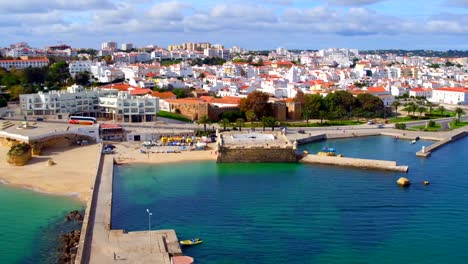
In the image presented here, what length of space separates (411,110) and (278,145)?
21.2 m

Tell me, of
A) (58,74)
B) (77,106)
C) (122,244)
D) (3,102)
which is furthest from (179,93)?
(122,244)

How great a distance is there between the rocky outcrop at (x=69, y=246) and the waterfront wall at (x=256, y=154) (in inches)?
453

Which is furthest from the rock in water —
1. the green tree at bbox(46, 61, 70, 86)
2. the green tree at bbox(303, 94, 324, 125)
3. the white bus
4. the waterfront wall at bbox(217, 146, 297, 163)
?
the green tree at bbox(46, 61, 70, 86)

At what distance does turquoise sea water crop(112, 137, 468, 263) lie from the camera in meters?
15.4

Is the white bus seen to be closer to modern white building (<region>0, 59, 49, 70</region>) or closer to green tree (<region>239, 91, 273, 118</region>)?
green tree (<region>239, 91, 273, 118</region>)

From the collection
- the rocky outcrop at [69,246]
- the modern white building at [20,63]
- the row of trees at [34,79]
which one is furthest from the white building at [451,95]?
the rocky outcrop at [69,246]

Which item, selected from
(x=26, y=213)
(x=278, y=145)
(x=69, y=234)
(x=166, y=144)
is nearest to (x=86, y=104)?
(x=166, y=144)

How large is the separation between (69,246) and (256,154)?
43.7 feet

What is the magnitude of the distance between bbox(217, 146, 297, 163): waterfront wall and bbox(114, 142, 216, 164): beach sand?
79cm

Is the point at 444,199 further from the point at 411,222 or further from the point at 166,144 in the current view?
the point at 166,144

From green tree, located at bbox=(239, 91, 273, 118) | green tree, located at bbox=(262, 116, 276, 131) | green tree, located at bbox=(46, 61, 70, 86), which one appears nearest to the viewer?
green tree, located at bbox=(262, 116, 276, 131)

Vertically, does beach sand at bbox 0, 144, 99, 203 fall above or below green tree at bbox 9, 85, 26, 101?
below

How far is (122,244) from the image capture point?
48.9ft

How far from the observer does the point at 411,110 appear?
44.8 meters
